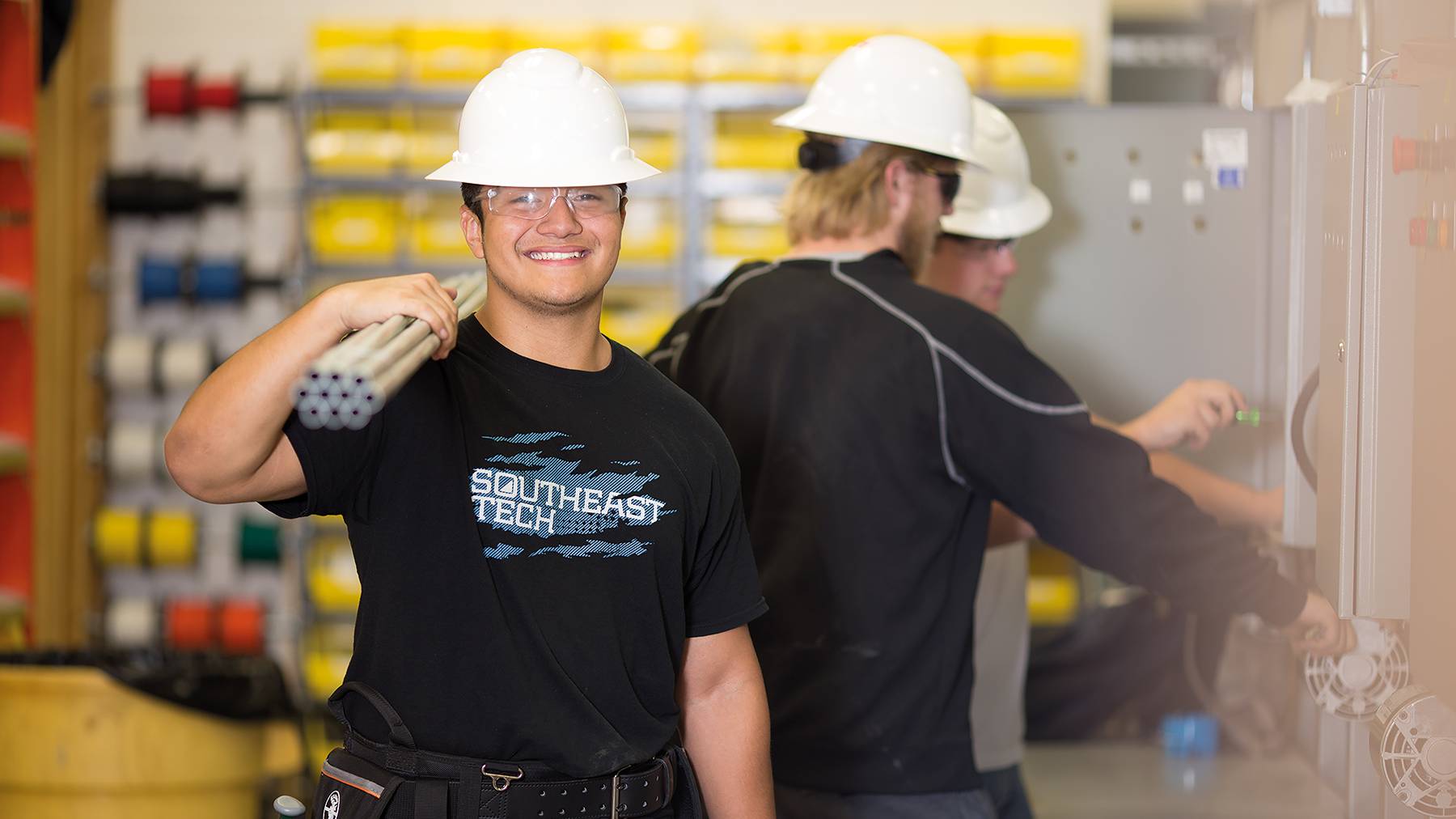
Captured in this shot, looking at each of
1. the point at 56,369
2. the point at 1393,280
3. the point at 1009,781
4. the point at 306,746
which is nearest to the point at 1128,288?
the point at 1009,781

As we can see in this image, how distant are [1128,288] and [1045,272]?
0.22 metres

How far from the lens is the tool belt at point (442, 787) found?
1.80 meters

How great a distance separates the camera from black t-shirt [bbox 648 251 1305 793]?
245 centimetres

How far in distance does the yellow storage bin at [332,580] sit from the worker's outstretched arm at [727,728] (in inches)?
147

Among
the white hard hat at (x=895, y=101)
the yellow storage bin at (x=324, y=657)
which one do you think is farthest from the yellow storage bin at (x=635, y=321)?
the white hard hat at (x=895, y=101)

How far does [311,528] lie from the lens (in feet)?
19.1

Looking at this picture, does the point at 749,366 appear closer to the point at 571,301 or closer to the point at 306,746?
the point at 571,301

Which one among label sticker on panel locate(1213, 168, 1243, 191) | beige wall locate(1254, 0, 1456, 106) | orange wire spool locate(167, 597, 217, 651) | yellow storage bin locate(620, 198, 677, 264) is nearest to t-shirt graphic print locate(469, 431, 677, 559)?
beige wall locate(1254, 0, 1456, 106)

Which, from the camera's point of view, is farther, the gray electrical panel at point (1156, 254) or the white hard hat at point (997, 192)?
the gray electrical panel at point (1156, 254)

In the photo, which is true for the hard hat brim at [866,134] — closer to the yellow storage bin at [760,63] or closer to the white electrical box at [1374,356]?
the white electrical box at [1374,356]

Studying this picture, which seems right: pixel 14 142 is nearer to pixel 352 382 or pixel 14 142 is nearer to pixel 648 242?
pixel 648 242

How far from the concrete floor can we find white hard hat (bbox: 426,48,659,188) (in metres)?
3.26

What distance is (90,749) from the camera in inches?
142

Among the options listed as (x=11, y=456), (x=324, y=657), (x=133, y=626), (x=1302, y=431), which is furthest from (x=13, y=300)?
(x=1302, y=431)
